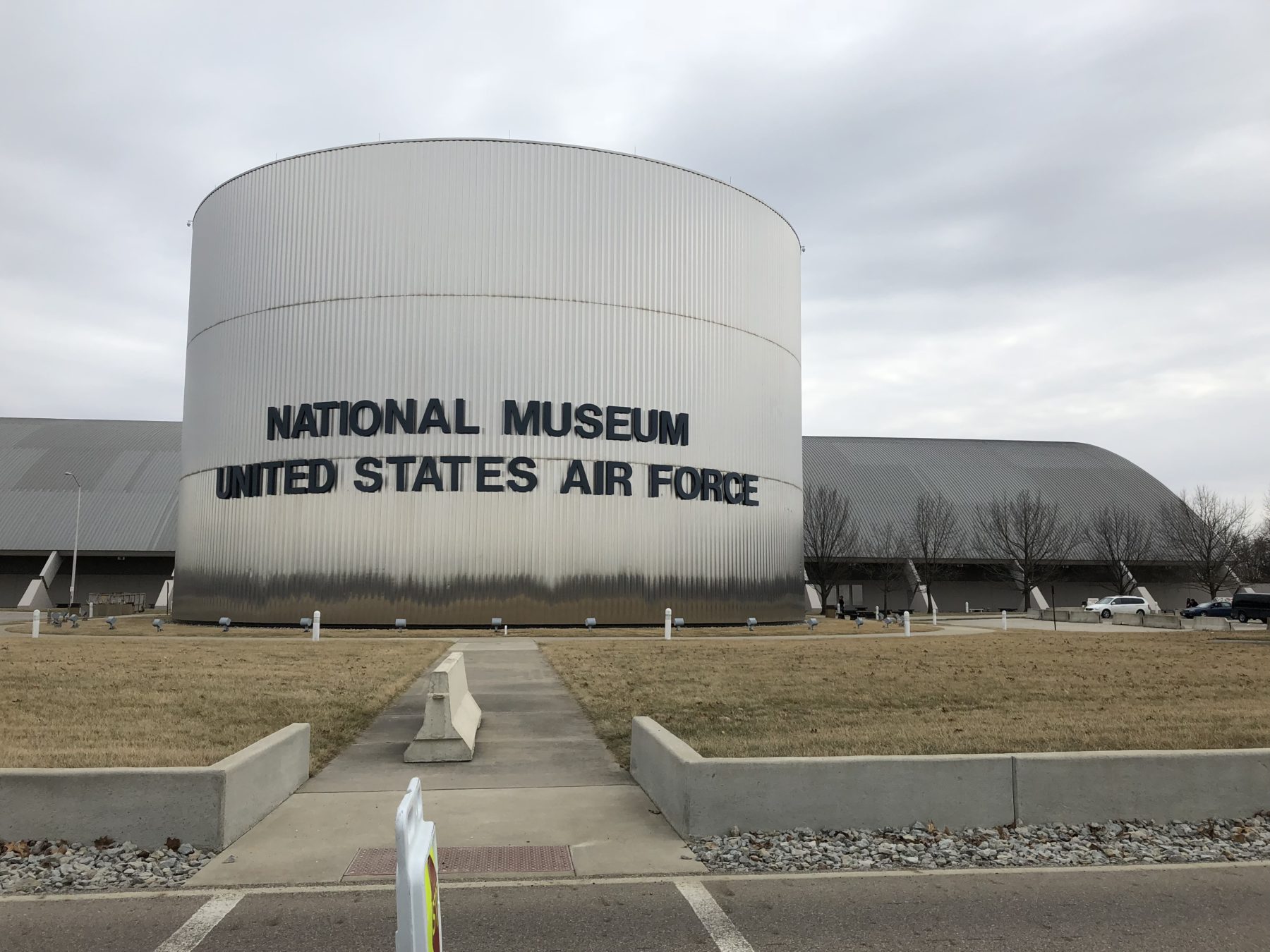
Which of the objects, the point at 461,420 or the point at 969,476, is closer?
the point at 461,420

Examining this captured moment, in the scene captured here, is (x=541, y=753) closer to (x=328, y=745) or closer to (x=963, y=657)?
(x=328, y=745)

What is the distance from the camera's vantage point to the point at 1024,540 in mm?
70250

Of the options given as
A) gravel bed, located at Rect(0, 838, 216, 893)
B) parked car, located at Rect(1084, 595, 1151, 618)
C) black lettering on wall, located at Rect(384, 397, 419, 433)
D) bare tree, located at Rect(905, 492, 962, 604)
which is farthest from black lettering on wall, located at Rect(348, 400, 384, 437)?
parked car, located at Rect(1084, 595, 1151, 618)

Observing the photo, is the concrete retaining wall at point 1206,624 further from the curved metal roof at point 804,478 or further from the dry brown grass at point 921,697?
the curved metal roof at point 804,478

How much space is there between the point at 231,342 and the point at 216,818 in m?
37.3

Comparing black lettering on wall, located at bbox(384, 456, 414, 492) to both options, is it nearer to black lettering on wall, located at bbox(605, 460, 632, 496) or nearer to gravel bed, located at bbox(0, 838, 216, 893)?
black lettering on wall, located at bbox(605, 460, 632, 496)

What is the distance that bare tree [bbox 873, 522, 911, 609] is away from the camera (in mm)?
70125

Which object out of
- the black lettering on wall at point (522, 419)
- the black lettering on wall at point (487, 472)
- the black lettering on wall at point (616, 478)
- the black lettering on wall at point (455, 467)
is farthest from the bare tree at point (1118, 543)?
the black lettering on wall at point (455, 467)

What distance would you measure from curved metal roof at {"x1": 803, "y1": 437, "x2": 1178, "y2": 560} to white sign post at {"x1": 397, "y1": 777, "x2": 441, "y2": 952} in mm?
69998

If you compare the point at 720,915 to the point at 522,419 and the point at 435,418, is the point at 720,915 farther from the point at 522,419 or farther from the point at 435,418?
the point at 435,418

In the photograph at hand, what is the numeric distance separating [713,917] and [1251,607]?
53.7 metres

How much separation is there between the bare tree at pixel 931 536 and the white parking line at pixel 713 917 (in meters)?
63.8

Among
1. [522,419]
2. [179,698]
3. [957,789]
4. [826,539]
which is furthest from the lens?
[826,539]

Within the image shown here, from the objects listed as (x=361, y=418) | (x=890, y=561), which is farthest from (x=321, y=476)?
(x=890, y=561)
